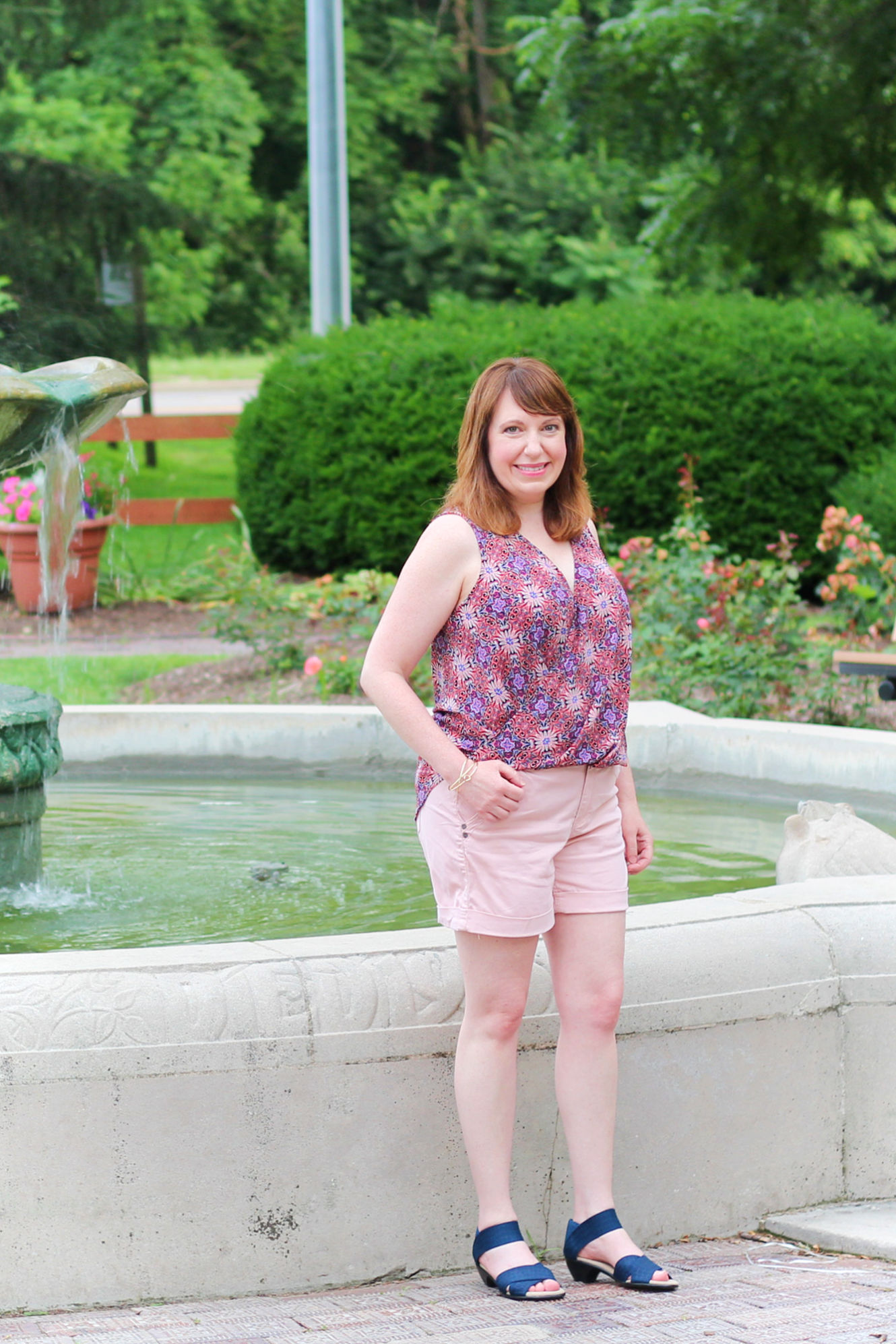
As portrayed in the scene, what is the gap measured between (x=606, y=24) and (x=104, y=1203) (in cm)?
1623

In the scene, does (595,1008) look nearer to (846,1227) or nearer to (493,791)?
(493,791)

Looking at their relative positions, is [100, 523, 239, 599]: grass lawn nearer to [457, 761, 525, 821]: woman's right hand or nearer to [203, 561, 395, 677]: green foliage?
[203, 561, 395, 677]: green foliage

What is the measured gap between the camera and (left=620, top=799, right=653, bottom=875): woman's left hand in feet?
10.4

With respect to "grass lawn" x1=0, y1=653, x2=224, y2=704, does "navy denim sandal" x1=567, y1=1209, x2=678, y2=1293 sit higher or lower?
higher

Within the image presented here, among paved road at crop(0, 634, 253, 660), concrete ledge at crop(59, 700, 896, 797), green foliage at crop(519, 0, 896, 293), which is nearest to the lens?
concrete ledge at crop(59, 700, 896, 797)

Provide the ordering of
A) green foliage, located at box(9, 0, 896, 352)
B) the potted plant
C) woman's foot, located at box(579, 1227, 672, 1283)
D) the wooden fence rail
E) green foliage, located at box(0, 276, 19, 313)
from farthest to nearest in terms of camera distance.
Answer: the wooden fence rail → green foliage, located at box(9, 0, 896, 352) → green foliage, located at box(0, 276, 19, 313) → the potted plant → woman's foot, located at box(579, 1227, 672, 1283)

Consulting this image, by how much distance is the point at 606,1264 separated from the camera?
294 centimetres

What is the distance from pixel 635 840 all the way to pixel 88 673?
7.73 metres

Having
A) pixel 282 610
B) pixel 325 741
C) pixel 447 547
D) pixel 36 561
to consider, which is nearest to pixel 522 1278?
pixel 447 547

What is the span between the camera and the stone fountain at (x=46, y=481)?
13.7 feet

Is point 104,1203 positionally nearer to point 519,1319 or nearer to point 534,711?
point 519,1319

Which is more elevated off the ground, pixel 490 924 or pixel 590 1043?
pixel 490 924

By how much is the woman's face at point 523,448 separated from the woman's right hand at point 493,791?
52 cm

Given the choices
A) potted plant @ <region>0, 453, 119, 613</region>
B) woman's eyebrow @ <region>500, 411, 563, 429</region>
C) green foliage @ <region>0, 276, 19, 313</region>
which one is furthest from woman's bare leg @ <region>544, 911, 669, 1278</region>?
green foliage @ <region>0, 276, 19, 313</region>
